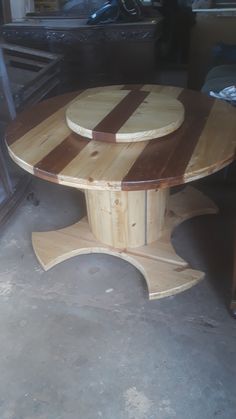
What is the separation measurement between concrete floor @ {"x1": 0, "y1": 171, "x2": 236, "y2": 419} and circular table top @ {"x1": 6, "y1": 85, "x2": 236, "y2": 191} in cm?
60

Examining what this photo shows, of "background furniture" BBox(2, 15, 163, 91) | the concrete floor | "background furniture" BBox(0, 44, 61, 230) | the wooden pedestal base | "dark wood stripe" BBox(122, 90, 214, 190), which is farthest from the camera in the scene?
"background furniture" BBox(2, 15, 163, 91)

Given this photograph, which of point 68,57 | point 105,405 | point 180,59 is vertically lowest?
point 105,405

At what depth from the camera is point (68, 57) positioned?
2.62m

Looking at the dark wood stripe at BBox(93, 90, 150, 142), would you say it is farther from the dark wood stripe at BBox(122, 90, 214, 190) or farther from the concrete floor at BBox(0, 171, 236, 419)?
the concrete floor at BBox(0, 171, 236, 419)

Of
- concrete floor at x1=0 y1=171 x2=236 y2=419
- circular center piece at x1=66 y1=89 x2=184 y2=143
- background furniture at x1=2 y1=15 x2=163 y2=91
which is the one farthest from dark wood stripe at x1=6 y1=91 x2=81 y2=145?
background furniture at x1=2 y1=15 x2=163 y2=91

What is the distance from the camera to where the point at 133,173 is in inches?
40.9

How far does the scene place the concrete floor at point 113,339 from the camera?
114 cm

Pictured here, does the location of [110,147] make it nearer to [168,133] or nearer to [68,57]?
[168,133]

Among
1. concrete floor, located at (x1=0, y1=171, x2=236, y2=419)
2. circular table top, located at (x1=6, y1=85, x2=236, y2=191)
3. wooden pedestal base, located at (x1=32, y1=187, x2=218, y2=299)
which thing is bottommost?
concrete floor, located at (x1=0, y1=171, x2=236, y2=419)

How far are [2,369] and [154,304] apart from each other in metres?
0.59

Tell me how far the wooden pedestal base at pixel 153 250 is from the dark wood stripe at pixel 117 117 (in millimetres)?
563

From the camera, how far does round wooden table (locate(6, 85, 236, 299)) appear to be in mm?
1056

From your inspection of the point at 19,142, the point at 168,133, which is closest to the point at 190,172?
the point at 168,133

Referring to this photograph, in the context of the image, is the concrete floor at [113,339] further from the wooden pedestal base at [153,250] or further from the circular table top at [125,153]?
the circular table top at [125,153]
